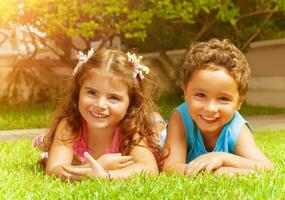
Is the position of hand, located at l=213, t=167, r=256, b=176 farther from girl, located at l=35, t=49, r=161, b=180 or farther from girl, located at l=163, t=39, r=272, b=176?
girl, located at l=35, t=49, r=161, b=180

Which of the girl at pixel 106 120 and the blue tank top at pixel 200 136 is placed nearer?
the girl at pixel 106 120

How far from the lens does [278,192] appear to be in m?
3.24

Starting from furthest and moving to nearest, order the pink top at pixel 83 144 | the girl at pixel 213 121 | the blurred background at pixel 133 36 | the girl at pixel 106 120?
1. the blurred background at pixel 133 36
2. the pink top at pixel 83 144
3. the girl at pixel 106 120
4. the girl at pixel 213 121

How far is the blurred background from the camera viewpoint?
33.2 ft

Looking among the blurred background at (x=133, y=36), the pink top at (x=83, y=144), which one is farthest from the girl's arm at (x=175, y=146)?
the blurred background at (x=133, y=36)

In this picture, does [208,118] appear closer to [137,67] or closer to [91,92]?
[137,67]

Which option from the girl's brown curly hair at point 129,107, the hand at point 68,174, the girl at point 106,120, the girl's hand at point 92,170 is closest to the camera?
the girl's hand at point 92,170

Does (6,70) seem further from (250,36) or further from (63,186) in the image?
(63,186)

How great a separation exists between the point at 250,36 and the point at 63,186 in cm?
911

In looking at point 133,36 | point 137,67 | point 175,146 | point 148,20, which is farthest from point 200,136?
point 133,36

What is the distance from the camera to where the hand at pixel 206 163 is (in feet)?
12.7

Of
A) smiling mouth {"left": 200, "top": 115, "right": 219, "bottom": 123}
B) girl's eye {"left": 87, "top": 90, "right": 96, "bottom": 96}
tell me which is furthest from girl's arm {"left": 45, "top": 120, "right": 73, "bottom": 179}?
smiling mouth {"left": 200, "top": 115, "right": 219, "bottom": 123}

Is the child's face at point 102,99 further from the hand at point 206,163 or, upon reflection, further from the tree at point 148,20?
the tree at point 148,20

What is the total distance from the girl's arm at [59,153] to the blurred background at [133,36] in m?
5.57
